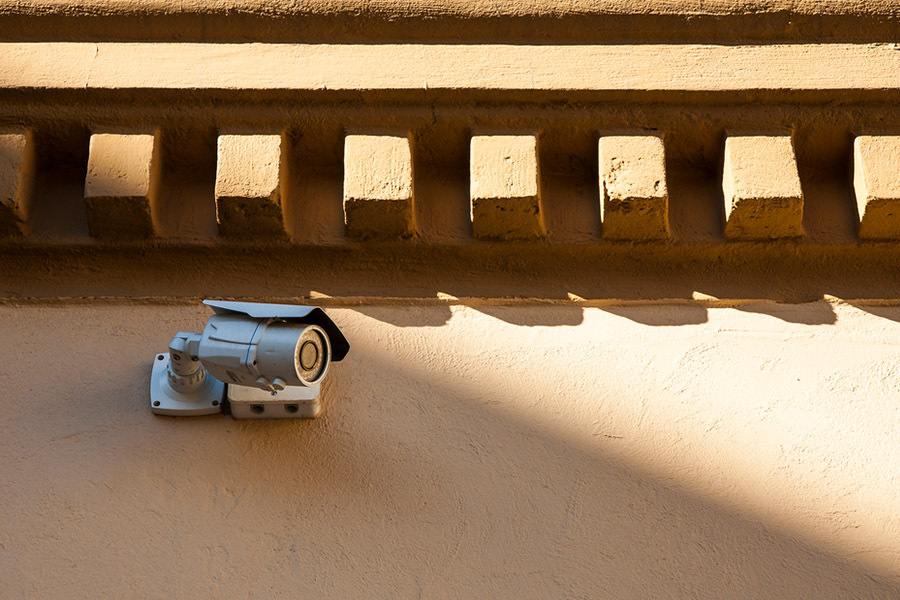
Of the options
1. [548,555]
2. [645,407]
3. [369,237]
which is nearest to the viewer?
[548,555]

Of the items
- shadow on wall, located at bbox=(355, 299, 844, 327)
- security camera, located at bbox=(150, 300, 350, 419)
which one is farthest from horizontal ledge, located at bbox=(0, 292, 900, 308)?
security camera, located at bbox=(150, 300, 350, 419)

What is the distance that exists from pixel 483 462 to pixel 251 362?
1.85 feet

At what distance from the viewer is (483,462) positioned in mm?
2291

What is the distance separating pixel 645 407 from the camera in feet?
7.77

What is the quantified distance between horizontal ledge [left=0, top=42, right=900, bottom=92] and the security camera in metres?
0.67

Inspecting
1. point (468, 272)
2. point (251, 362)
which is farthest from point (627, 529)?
point (251, 362)

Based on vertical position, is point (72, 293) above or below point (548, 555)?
above

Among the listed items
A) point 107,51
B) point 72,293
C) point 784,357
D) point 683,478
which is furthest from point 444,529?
point 107,51

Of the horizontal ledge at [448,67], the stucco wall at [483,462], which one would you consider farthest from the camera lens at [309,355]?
the horizontal ledge at [448,67]

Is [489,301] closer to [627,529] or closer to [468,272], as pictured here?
[468,272]

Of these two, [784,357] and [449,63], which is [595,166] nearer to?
[449,63]

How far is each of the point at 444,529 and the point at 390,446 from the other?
0.73 ft

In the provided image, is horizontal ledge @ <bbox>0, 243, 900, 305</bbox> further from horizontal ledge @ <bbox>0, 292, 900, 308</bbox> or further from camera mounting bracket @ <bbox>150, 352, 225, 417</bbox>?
camera mounting bracket @ <bbox>150, 352, 225, 417</bbox>

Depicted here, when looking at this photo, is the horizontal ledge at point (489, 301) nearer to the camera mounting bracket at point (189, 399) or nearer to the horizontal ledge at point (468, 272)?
the horizontal ledge at point (468, 272)
